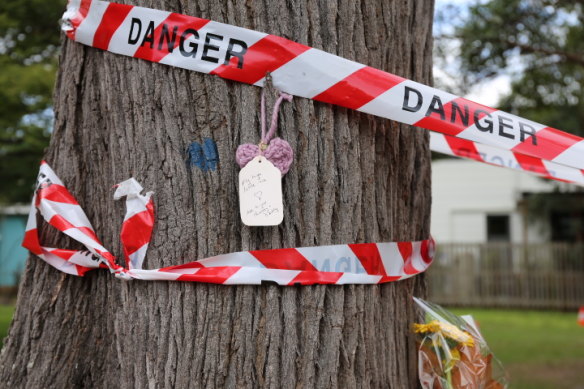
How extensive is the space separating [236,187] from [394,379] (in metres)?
0.74

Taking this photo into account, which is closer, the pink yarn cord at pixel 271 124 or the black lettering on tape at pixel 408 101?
the pink yarn cord at pixel 271 124

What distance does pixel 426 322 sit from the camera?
2.03 m

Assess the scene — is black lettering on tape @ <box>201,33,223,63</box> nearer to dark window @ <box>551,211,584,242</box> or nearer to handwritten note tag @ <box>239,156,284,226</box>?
handwritten note tag @ <box>239,156,284,226</box>

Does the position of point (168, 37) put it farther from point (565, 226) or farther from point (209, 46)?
point (565, 226)

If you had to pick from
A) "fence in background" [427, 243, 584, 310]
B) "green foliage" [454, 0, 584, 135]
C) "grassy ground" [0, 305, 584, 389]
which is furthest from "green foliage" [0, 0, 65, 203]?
"fence in background" [427, 243, 584, 310]

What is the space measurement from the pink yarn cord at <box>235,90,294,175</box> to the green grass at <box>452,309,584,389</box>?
4108 millimetres

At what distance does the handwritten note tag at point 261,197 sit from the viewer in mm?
1659

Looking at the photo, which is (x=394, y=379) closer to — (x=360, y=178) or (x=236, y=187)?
(x=360, y=178)

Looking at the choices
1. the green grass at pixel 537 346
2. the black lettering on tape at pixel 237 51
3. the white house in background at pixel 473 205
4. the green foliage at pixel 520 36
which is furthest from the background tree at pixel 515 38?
the white house in background at pixel 473 205

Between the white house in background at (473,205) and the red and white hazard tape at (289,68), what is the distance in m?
16.0

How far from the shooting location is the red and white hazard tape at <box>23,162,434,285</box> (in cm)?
170

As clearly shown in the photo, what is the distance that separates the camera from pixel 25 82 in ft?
23.2

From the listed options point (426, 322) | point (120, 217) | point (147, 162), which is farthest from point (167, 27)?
point (426, 322)

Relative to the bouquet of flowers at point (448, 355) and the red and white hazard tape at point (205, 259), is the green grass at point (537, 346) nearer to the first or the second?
the bouquet of flowers at point (448, 355)
